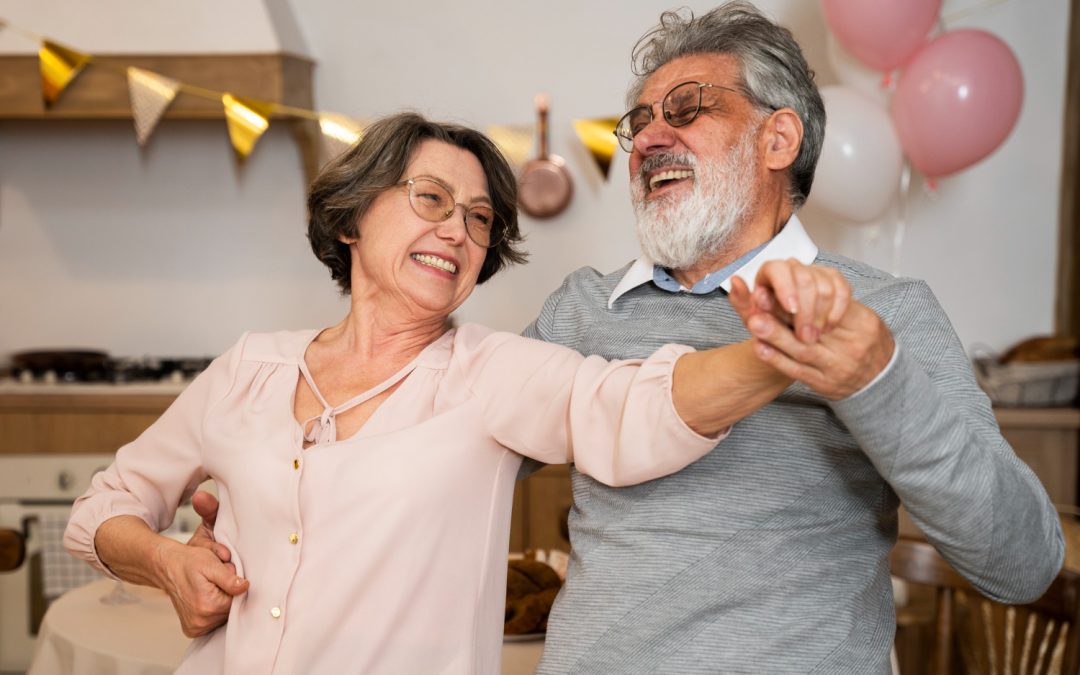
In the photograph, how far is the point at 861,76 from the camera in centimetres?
345

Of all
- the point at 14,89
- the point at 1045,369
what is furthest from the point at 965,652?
the point at 14,89

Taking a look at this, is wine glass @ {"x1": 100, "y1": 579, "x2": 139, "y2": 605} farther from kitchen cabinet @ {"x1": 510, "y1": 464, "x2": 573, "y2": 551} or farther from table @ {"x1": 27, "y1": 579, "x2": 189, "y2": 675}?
kitchen cabinet @ {"x1": 510, "y1": 464, "x2": 573, "y2": 551}

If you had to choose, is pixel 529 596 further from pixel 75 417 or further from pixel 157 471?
pixel 75 417

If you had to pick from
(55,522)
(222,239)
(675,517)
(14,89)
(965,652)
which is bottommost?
(965,652)

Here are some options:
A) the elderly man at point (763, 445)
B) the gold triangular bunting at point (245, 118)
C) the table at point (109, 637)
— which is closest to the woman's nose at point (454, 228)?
the elderly man at point (763, 445)

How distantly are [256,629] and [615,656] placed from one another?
0.48 meters

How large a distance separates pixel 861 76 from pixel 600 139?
0.92m

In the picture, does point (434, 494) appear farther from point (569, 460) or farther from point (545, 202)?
point (545, 202)

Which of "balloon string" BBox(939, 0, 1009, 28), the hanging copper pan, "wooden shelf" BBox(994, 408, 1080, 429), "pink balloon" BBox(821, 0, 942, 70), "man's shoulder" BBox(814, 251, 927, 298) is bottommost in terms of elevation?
"wooden shelf" BBox(994, 408, 1080, 429)

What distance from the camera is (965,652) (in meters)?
3.23

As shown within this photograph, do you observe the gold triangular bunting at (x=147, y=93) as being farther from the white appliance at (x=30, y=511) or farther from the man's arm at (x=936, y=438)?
the man's arm at (x=936, y=438)

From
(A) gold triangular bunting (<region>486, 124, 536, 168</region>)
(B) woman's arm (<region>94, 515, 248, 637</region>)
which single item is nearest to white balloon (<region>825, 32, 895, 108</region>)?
(A) gold triangular bunting (<region>486, 124, 536, 168</region>)

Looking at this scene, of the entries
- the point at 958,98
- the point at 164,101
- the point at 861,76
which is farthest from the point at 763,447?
the point at 164,101

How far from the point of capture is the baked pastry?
74.4 inches
